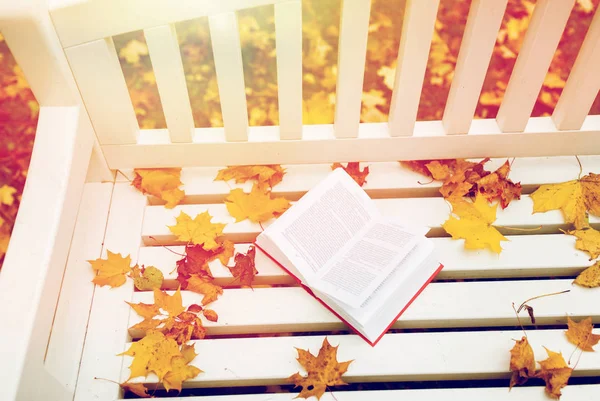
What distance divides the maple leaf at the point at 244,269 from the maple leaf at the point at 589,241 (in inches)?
32.7

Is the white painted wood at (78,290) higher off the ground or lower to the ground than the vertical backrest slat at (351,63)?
lower

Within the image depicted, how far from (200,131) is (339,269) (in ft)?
1.78

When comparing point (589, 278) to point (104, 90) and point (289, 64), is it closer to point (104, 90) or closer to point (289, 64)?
point (289, 64)

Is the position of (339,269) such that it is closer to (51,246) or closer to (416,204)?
(416,204)

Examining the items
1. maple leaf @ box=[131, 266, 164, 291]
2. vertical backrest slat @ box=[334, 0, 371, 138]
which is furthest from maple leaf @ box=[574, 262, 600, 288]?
maple leaf @ box=[131, 266, 164, 291]

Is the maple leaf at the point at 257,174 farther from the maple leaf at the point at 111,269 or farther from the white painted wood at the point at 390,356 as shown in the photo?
the white painted wood at the point at 390,356

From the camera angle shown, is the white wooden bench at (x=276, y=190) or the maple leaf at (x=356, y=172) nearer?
the white wooden bench at (x=276, y=190)

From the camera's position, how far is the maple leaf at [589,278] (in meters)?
1.36

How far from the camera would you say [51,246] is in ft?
3.76

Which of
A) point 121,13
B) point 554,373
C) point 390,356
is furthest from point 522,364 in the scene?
point 121,13

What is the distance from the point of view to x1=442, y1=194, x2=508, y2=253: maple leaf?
1.41 m

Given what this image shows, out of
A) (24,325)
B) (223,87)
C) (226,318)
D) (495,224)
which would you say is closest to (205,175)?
(223,87)

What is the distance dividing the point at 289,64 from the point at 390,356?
72cm

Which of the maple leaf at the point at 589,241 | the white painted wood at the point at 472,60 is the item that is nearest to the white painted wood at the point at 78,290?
the white painted wood at the point at 472,60
